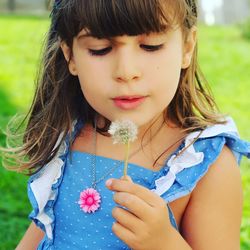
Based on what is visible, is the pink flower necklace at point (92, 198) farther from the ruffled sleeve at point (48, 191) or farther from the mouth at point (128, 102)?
the mouth at point (128, 102)

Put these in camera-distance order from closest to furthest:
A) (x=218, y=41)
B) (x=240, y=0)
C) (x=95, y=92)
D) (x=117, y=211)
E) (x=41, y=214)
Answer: (x=117, y=211)
(x=95, y=92)
(x=41, y=214)
(x=218, y=41)
(x=240, y=0)

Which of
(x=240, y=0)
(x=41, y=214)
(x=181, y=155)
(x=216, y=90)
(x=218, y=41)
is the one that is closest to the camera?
(x=181, y=155)

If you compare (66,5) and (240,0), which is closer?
(66,5)

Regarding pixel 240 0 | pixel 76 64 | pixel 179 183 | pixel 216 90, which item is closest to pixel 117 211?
pixel 179 183

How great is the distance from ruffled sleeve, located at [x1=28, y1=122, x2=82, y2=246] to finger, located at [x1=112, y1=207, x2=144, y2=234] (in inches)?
15.8

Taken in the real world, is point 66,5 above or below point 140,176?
above

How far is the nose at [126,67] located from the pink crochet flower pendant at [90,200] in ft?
1.16

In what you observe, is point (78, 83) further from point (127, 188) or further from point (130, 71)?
point (127, 188)

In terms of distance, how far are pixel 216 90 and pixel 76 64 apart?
3.28 meters

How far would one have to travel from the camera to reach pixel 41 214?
1.87 meters

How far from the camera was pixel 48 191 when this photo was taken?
73.2 inches

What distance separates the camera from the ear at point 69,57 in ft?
5.69

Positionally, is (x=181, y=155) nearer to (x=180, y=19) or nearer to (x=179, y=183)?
(x=179, y=183)

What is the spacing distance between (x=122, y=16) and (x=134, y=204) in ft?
1.26
